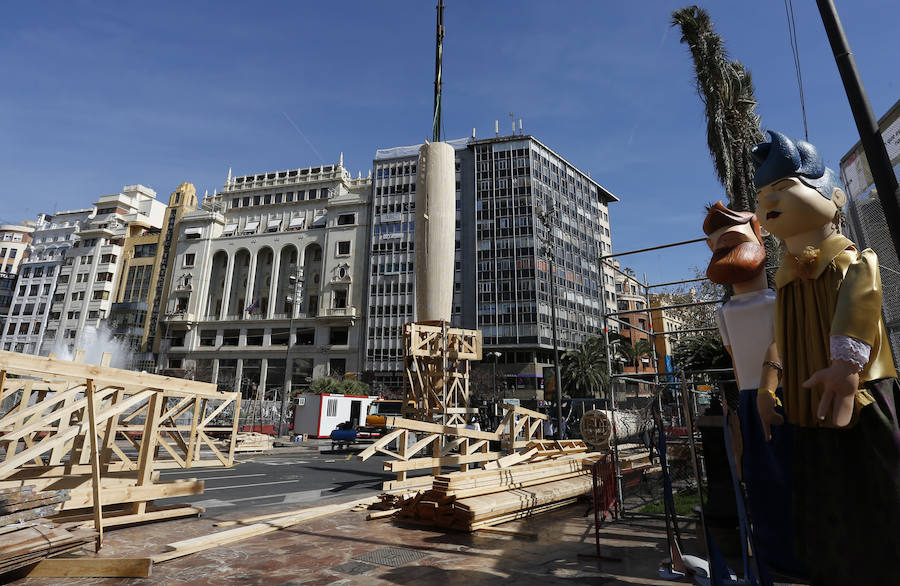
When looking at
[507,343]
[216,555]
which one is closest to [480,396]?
[507,343]

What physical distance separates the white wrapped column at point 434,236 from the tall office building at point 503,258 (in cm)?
4078

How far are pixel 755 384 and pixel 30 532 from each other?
24.5 feet

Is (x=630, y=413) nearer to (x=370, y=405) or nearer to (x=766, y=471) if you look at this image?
(x=766, y=471)

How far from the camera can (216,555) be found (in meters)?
5.92

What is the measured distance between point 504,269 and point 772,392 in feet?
171

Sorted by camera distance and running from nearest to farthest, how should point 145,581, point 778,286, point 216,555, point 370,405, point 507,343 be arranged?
point 778,286, point 145,581, point 216,555, point 370,405, point 507,343

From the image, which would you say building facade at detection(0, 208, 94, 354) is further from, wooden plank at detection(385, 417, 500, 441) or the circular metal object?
the circular metal object

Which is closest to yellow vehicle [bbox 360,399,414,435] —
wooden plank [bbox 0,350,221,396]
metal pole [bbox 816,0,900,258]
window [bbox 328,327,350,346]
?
wooden plank [bbox 0,350,221,396]

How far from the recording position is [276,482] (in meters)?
12.6

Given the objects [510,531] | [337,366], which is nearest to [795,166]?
[510,531]

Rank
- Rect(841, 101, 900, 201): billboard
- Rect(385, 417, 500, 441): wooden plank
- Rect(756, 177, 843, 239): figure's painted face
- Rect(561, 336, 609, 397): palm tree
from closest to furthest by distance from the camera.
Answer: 1. Rect(756, 177, 843, 239): figure's painted face
2. Rect(841, 101, 900, 201): billboard
3. Rect(385, 417, 500, 441): wooden plank
4. Rect(561, 336, 609, 397): palm tree

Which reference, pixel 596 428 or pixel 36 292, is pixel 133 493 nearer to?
pixel 596 428

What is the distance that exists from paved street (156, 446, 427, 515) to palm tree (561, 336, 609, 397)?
99.4ft

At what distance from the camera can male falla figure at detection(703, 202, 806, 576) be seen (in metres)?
3.19
